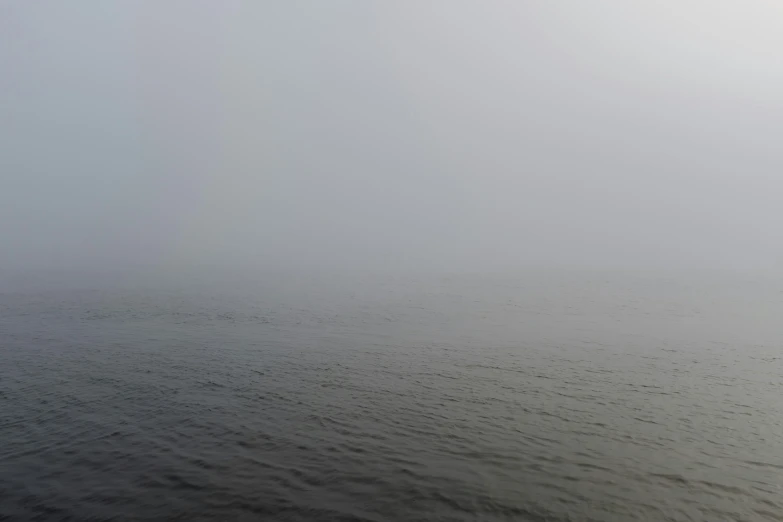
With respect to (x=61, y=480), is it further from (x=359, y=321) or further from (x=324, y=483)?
(x=359, y=321)

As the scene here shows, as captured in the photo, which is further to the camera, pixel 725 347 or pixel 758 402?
pixel 725 347

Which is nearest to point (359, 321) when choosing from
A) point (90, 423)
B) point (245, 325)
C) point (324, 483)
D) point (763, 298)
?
point (245, 325)

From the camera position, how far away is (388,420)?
28.8 meters

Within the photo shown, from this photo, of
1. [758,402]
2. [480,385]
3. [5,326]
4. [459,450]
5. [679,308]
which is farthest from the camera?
[679,308]

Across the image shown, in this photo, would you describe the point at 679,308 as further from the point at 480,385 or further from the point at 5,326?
the point at 5,326

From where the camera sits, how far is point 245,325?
61500 mm

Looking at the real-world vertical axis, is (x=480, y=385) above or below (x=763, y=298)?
below

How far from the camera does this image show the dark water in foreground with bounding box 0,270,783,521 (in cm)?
1980

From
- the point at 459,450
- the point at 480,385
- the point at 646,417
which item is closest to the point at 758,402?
the point at 646,417

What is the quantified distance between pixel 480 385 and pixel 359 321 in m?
31.4

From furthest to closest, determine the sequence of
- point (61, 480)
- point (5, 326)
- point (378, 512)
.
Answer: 1. point (5, 326)
2. point (61, 480)
3. point (378, 512)

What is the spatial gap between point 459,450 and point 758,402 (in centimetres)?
2308

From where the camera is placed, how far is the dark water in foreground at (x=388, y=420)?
65.0 ft

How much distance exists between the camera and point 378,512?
18.8m
